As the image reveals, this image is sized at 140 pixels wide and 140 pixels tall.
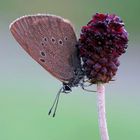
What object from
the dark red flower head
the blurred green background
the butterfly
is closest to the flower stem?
the dark red flower head

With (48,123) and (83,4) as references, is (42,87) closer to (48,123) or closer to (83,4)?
(48,123)

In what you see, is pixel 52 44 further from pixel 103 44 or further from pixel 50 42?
pixel 103 44

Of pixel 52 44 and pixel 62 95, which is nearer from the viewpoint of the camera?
pixel 52 44

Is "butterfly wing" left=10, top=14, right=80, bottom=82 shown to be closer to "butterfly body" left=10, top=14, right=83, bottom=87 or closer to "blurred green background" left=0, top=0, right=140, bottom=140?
"butterfly body" left=10, top=14, right=83, bottom=87

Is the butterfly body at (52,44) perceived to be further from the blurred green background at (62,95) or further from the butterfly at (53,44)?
the blurred green background at (62,95)

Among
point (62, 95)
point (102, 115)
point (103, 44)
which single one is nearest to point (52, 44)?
point (103, 44)

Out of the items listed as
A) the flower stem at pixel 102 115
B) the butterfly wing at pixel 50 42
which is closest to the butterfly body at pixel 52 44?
the butterfly wing at pixel 50 42
